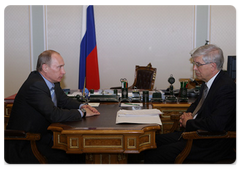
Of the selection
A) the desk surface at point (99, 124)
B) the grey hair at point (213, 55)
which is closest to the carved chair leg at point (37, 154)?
the desk surface at point (99, 124)

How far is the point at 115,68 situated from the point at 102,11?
1.34 meters

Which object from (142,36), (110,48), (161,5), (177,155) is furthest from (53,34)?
(177,155)

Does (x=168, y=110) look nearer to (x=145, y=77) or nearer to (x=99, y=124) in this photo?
(x=99, y=124)

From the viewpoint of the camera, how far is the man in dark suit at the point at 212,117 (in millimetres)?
2145

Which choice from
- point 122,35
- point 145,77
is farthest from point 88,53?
point 145,77

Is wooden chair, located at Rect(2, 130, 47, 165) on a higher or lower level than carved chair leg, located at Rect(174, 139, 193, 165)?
higher

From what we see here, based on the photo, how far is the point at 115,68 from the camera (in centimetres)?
650

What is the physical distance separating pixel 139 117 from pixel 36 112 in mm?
884

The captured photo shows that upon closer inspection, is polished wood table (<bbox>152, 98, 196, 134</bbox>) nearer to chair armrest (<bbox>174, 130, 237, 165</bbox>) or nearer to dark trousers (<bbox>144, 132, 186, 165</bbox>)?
dark trousers (<bbox>144, 132, 186, 165</bbox>)

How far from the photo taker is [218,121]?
2.12 m

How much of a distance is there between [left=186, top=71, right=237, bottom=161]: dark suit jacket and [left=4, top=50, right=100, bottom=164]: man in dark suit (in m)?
0.92

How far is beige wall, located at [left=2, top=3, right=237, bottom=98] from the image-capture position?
6.30 metres

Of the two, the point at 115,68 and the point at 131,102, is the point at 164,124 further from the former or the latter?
the point at 115,68

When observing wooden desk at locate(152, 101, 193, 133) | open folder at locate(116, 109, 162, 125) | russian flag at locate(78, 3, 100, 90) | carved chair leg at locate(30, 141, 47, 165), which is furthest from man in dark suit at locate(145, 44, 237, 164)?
russian flag at locate(78, 3, 100, 90)
